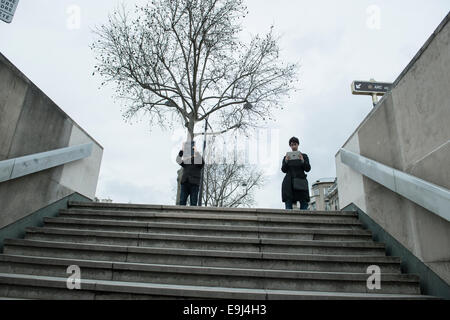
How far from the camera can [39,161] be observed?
4.13 m

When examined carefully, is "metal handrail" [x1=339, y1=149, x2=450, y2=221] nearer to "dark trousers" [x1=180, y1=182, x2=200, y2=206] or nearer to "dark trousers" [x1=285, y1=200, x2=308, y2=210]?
"dark trousers" [x1=285, y1=200, x2=308, y2=210]

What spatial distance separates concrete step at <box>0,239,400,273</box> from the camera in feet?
10.4

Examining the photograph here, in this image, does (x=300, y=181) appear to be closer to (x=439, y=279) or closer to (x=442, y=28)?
(x=439, y=279)

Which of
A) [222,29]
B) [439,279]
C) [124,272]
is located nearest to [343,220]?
[439,279]

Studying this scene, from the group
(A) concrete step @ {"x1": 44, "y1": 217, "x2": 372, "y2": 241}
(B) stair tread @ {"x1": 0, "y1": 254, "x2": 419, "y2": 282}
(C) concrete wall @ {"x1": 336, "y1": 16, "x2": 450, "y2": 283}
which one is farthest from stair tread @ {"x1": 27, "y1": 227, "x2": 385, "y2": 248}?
(B) stair tread @ {"x1": 0, "y1": 254, "x2": 419, "y2": 282}

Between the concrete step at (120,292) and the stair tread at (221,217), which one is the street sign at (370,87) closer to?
the stair tread at (221,217)

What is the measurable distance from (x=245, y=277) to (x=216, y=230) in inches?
44.5

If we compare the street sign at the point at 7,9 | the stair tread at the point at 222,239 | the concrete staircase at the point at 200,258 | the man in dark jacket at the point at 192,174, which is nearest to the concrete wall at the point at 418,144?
the concrete staircase at the point at 200,258

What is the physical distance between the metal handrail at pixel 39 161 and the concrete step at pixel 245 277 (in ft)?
4.24

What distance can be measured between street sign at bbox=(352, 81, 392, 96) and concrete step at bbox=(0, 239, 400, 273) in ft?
21.6

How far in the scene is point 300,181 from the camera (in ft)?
17.8

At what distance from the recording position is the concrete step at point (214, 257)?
318cm

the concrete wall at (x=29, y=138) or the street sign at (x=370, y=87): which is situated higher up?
the street sign at (x=370, y=87)

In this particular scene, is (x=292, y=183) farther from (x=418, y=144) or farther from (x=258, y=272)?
(x=258, y=272)
